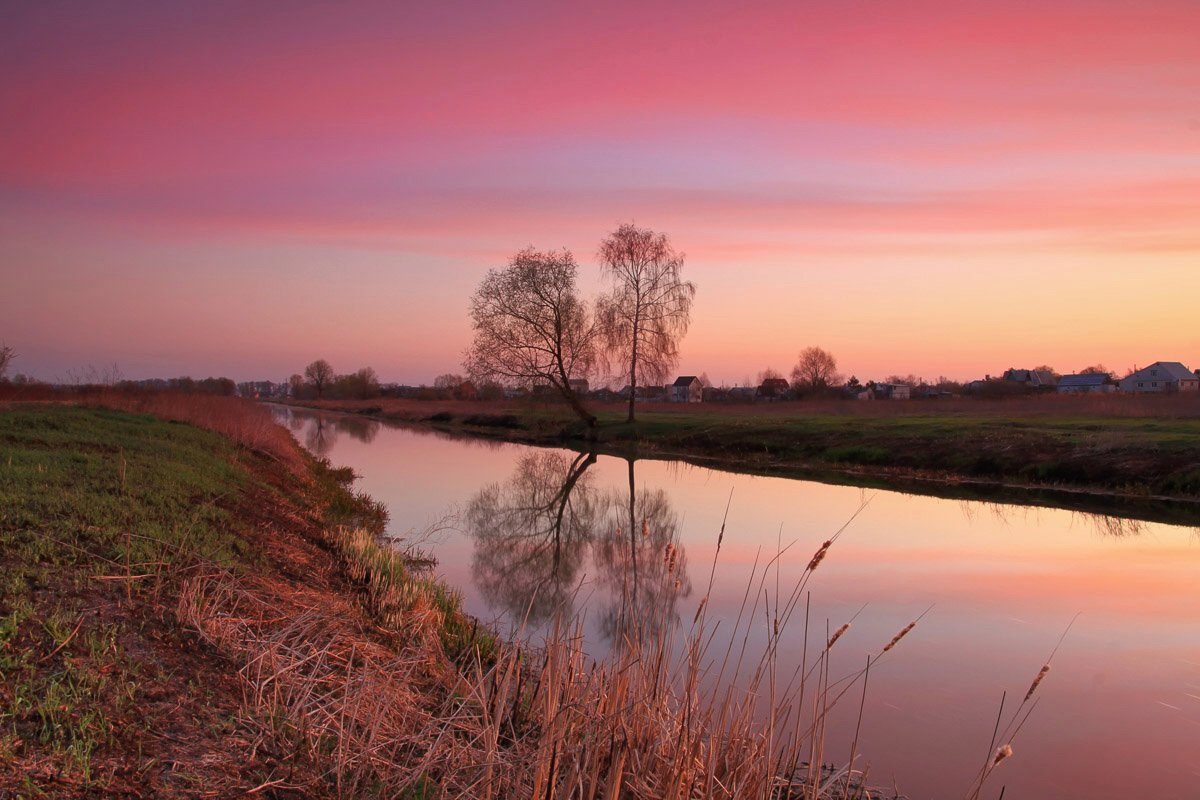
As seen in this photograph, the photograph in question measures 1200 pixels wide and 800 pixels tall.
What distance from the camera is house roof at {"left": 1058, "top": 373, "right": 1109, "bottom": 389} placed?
315 feet

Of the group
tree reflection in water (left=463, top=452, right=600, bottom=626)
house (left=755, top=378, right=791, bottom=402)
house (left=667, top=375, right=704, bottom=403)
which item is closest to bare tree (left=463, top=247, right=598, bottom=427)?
tree reflection in water (left=463, top=452, right=600, bottom=626)

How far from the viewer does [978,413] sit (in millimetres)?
35500

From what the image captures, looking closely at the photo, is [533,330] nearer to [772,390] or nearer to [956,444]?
[956,444]

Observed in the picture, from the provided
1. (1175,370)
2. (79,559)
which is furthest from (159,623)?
(1175,370)

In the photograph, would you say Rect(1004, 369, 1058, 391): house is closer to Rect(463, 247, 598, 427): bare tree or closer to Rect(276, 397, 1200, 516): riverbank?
Rect(276, 397, 1200, 516): riverbank

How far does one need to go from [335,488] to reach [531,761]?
1482 cm

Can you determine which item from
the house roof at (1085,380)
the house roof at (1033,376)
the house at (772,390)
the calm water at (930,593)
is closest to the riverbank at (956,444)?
the calm water at (930,593)

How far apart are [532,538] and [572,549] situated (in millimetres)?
1395

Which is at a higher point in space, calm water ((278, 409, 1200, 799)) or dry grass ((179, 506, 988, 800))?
dry grass ((179, 506, 988, 800))

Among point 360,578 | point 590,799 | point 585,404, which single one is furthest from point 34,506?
point 585,404

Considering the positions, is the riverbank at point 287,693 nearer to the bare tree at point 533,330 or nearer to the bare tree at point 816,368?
the bare tree at point 533,330

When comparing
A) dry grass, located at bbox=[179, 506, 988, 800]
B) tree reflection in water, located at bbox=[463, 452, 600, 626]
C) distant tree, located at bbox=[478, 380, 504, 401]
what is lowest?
tree reflection in water, located at bbox=[463, 452, 600, 626]

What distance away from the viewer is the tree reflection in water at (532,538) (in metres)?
9.95

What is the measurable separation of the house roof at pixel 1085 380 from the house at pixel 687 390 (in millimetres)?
43498
